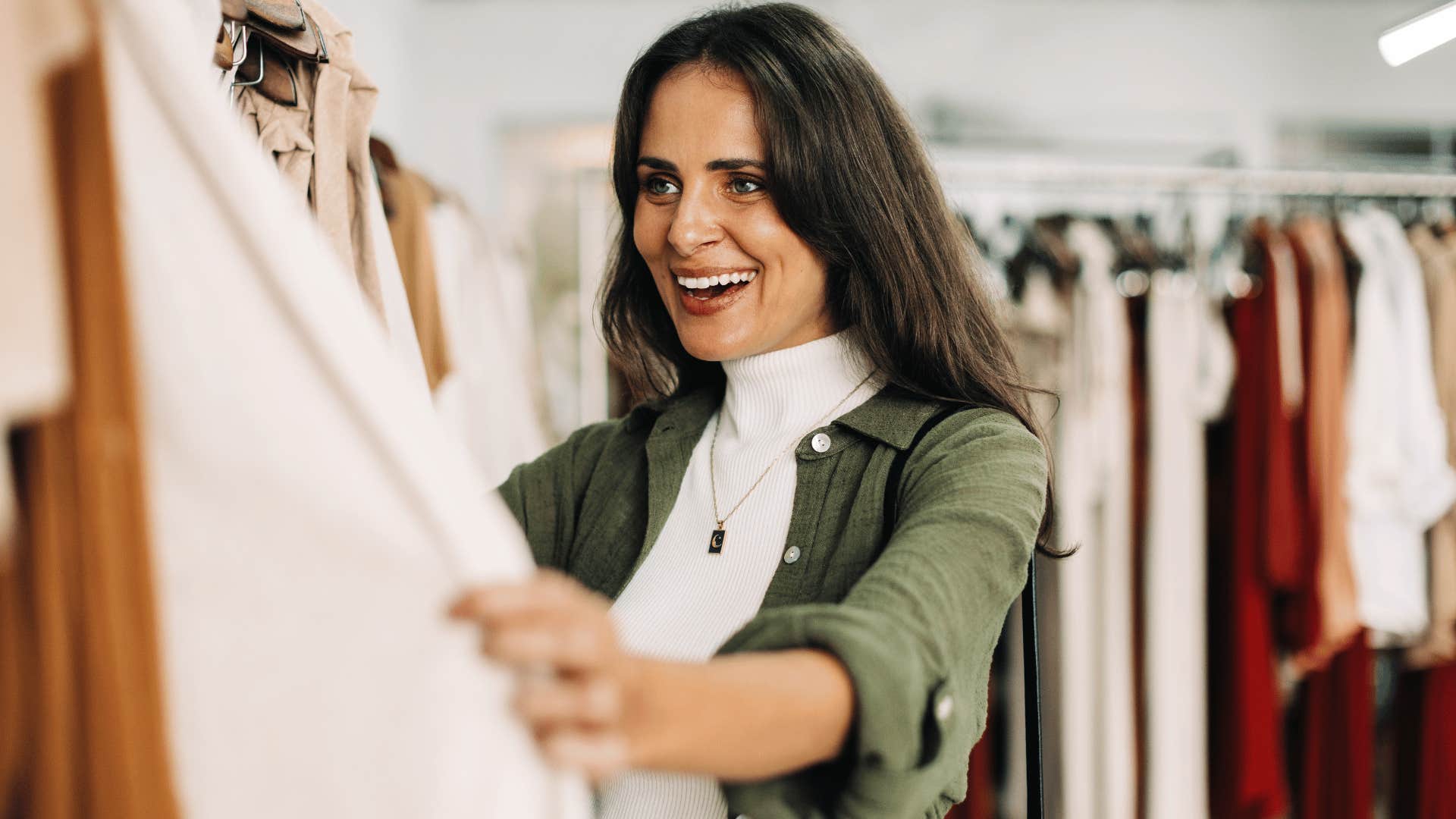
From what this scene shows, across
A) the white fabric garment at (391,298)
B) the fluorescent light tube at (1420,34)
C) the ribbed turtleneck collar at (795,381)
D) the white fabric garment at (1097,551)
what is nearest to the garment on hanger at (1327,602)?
the white fabric garment at (1097,551)

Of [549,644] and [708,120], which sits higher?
[708,120]

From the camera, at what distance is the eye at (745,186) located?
972 mm

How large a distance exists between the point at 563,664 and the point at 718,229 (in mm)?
615

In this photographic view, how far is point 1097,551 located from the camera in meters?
1.99

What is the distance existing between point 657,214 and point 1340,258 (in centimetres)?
158

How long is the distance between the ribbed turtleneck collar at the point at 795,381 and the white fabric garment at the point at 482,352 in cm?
56

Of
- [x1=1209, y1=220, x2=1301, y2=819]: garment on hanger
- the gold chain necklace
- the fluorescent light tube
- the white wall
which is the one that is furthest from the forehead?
the white wall

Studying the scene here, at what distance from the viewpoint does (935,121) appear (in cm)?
353

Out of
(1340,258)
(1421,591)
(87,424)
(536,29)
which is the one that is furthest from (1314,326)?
(536,29)

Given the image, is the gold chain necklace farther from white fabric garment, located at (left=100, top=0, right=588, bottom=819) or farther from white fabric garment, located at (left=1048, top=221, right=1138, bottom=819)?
white fabric garment, located at (left=1048, top=221, right=1138, bottom=819)

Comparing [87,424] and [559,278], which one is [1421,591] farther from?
[559,278]

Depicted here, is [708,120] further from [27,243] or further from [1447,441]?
[1447,441]

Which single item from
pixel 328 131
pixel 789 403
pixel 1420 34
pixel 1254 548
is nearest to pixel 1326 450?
pixel 1254 548

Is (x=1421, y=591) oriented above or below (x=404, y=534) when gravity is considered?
below
